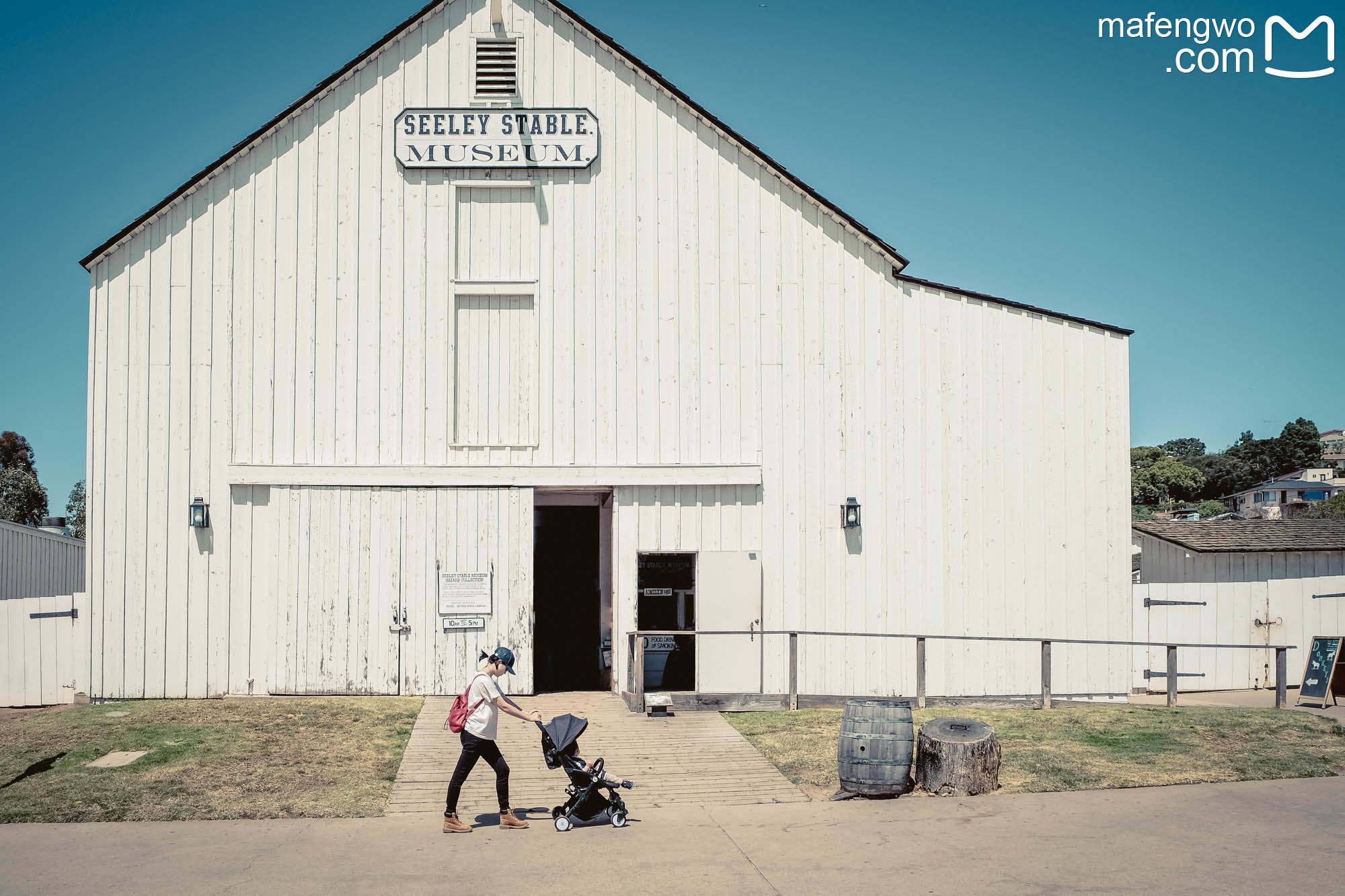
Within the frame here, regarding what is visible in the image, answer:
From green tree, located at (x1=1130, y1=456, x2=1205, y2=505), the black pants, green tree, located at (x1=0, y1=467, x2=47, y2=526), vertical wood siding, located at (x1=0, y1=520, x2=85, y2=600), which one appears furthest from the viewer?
green tree, located at (x1=1130, y1=456, x2=1205, y2=505)

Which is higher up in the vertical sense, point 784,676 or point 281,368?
point 281,368

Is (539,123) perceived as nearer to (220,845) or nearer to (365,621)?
(365,621)

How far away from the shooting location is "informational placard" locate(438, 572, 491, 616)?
16.2 meters

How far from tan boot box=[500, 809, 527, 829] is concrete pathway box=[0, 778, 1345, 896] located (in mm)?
129

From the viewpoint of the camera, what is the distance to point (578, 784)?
9.93m

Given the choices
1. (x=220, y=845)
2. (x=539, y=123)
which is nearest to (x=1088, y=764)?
(x=220, y=845)

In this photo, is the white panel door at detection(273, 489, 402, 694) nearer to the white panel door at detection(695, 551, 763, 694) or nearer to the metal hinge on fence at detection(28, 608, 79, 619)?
the metal hinge on fence at detection(28, 608, 79, 619)

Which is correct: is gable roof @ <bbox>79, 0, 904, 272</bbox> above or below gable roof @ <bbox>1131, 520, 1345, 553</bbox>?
above

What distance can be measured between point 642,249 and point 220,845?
10651 millimetres

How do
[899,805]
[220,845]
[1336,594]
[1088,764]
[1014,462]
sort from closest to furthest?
[220,845] → [899,805] → [1088,764] → [1014,462] → [1336,594]

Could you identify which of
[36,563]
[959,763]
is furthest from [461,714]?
[36,563]

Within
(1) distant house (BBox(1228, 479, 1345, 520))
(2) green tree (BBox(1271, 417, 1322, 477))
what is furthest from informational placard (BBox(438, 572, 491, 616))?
(2) green tree (BBox(1271, 417, 1322, 477))

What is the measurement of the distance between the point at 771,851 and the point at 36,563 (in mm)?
28519

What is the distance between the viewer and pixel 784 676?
16.7 metres
